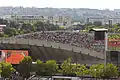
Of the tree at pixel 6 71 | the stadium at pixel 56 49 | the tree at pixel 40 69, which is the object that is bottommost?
the stadium at pixel 56 49

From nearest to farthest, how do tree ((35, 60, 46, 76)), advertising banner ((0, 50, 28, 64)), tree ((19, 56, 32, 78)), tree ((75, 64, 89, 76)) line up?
tree ((75, 64, 89, 76)), tree ((35, 60, 46, 76)), tree ((19, 56, 32, 78)), advertising banner ((0, 50, 28, 64))

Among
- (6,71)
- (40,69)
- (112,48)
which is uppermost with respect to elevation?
(112,48)

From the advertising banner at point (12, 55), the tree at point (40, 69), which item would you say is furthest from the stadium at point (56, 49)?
the tree at point (40, 69)

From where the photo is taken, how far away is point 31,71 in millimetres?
15336

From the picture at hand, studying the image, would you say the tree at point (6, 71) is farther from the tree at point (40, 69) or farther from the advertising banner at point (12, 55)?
the advertising banner at point (12, 55)

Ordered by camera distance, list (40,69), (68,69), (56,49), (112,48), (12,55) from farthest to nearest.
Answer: (56,49) → (12,55) → (112,48) → (40,69) → (68,69)

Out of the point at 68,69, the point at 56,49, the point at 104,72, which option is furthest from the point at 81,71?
A: the point at 56,49

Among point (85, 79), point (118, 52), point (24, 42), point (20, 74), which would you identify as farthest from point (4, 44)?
point (85, 79)

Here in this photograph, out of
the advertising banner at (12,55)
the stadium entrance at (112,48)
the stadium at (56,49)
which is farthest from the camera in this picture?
the stadium at (56,49)

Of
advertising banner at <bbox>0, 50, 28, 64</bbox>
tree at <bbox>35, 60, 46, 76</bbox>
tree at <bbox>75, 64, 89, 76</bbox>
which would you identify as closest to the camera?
tree at <bbox>75, 64, 89, 76</bbox>

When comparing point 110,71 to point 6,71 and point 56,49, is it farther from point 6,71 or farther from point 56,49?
point 56,49

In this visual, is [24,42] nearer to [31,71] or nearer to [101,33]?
[101,33]

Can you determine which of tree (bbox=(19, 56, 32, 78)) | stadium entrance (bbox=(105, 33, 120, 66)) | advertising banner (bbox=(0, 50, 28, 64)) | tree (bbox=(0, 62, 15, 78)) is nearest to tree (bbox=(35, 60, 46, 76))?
tree (bbox=(19, 56, 32, 78))

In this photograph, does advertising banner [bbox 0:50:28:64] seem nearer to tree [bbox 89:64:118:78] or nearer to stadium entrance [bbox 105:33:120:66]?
stadium entrance [bbox 105:33:120:66]
